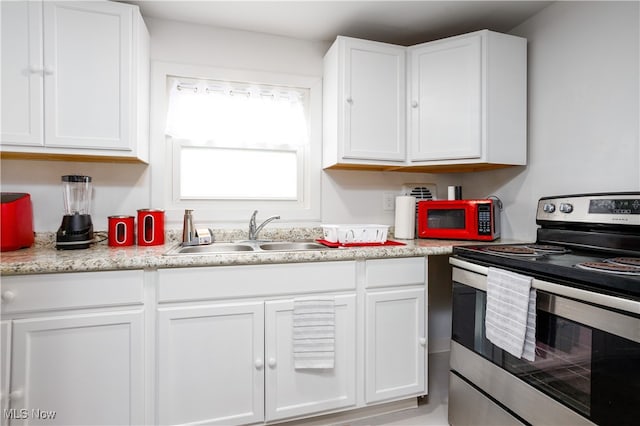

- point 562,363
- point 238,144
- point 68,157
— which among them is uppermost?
point 238,144

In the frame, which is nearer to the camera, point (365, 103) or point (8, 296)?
point (8, 296)

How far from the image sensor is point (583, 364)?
3.42 ft

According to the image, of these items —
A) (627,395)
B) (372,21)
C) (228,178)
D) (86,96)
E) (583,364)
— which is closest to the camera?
(627,395)

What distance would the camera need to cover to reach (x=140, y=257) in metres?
1.36

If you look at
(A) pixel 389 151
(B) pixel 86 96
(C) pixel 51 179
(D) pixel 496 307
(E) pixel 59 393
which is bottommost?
(E) pixel 59 393

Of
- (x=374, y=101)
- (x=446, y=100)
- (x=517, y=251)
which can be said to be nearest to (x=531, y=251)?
(x=517, y=251)

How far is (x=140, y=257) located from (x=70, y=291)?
270 millimetres

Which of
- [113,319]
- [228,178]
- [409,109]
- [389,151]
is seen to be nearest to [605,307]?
[389,151]

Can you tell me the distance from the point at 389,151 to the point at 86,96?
166 cm

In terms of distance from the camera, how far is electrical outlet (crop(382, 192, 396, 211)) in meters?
2.33

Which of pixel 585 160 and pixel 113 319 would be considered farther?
pixel 585 160

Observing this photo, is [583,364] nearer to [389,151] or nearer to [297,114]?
[389,151]

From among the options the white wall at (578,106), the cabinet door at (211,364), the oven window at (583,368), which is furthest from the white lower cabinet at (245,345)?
the white wall at (578,106)

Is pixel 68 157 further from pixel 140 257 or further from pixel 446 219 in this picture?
pixel 446 219
